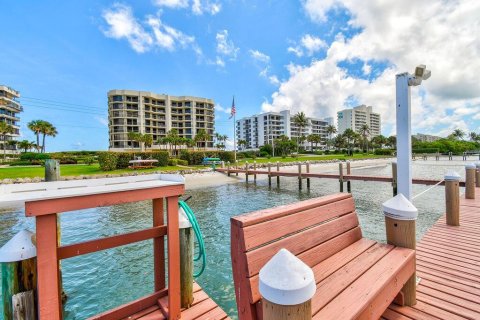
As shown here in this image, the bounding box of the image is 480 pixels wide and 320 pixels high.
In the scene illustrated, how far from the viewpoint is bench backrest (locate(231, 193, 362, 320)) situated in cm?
168

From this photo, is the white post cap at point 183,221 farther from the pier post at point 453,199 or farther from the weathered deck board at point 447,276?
the pier post at point 453,199

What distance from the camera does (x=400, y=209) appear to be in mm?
2684

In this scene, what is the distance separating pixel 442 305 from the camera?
256 centimetres

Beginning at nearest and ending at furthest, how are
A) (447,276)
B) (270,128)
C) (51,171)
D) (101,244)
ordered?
(101,244) < (447,276) < (51,171) < (270,128)

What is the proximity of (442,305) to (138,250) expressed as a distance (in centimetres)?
681

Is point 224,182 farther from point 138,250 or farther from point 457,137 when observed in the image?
point 457,137

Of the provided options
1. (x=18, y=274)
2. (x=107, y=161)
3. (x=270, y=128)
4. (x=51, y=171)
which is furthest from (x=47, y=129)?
(x=270, y=128)

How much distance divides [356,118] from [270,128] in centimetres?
6160

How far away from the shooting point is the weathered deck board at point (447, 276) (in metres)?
2.49

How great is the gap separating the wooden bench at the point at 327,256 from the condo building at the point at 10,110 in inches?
3378

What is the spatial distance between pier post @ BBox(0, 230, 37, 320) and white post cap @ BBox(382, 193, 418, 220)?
11.9 feet

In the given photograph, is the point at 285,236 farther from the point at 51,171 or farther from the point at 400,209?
the point at 51,171

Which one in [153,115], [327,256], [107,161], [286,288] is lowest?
[327,256]

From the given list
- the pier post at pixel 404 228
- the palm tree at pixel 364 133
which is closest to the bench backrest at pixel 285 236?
the pier post at pixel 404 228
